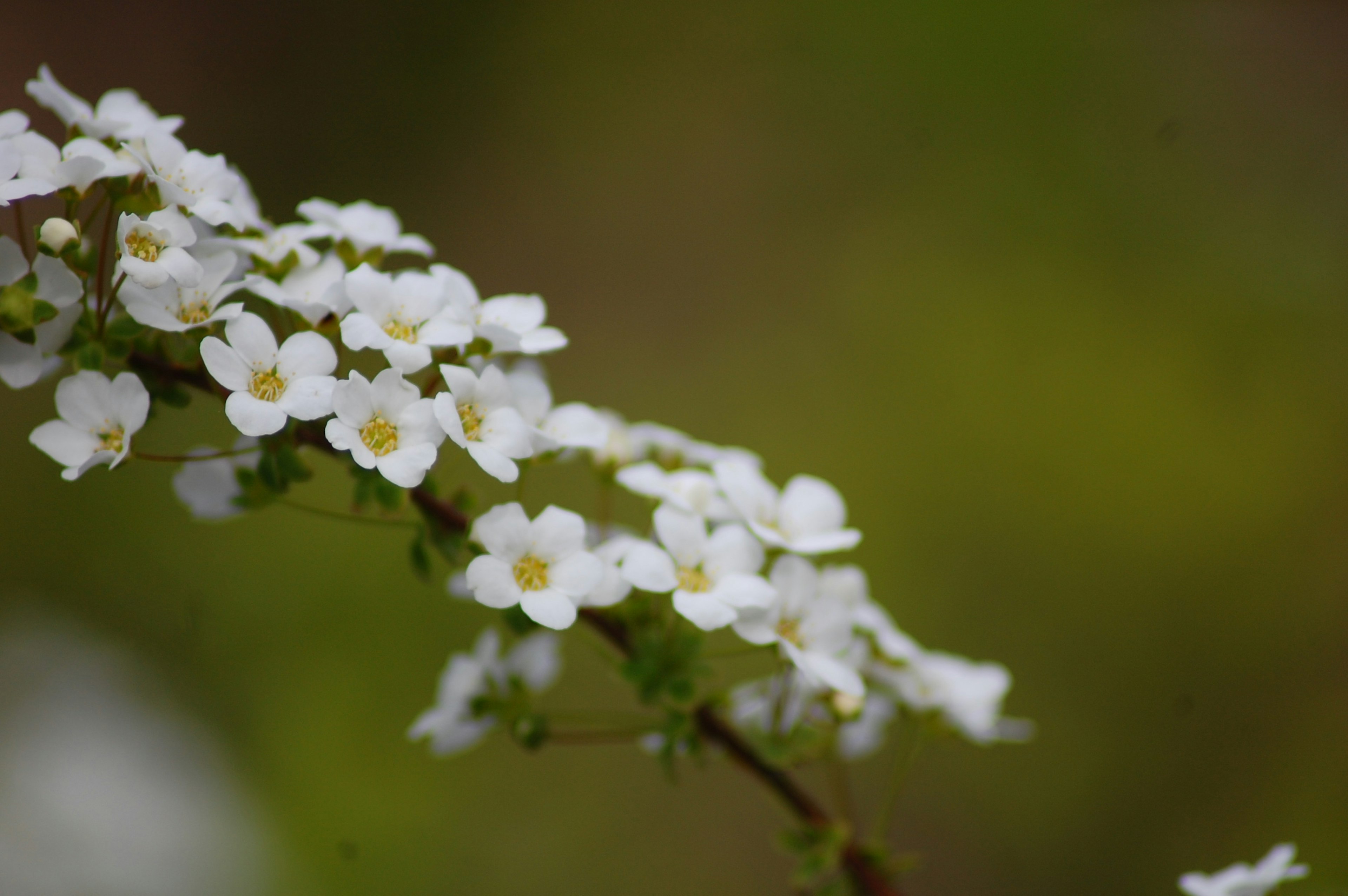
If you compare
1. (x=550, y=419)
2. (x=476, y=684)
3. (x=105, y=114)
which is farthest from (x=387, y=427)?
(x=105, y=114)

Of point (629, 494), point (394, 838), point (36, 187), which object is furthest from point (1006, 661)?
point (36, 187)

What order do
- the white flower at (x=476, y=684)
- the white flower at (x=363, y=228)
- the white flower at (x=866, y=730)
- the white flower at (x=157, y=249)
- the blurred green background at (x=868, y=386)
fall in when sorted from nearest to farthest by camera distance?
the white flower at (x=157, y=249), the white flower at (x=363, y=228), the white flower at (x=476, y=684), the white flower at (x=866, y=730), the blurred green background at (x=868, y=386)

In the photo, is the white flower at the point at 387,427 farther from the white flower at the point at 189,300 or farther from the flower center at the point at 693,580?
the flower center at the point at 693,580

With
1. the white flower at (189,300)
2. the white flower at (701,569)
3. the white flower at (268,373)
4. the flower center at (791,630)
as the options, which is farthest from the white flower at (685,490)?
the white flower at (189,300)

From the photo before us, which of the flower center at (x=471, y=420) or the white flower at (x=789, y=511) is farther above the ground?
the white flower at (x=789, y=511)

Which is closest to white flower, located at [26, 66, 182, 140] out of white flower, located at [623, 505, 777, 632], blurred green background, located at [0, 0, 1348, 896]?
white flower, located at [623, 505, 777, 632]

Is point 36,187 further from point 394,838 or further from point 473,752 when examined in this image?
point 473,752
